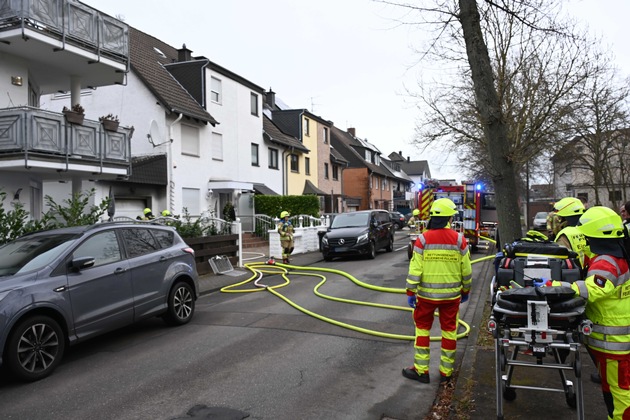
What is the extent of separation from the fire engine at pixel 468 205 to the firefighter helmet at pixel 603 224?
1348 cm

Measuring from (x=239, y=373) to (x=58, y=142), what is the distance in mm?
8878

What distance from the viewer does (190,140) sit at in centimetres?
2031

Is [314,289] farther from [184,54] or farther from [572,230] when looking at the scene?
[184,54]

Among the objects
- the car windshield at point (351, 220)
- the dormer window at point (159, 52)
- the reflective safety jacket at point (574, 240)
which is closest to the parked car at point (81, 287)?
the reflective safety jacket at point (574, 240)

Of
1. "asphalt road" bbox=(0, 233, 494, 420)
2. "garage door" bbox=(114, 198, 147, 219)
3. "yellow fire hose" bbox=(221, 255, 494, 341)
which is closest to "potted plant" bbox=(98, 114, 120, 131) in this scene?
"garage door" bbox=(114, 198, 147, 219)

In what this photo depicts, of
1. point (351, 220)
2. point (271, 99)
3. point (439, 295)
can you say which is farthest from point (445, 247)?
point (271, 99)

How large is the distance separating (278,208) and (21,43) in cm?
1431

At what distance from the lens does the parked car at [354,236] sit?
15.6 meters

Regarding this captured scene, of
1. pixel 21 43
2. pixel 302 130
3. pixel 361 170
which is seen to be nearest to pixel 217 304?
pixel 21 43

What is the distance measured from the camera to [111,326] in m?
6.04

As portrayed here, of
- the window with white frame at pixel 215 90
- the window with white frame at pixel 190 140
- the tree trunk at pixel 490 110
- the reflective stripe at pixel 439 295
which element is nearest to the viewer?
the reflective stripe at pixel 439 295

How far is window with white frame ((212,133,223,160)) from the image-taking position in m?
22.0

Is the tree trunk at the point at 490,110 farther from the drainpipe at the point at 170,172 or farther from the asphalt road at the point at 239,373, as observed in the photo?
the drainpipe at the point at 170,172

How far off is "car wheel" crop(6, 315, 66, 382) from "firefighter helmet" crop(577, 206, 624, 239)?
5443 millimetres
